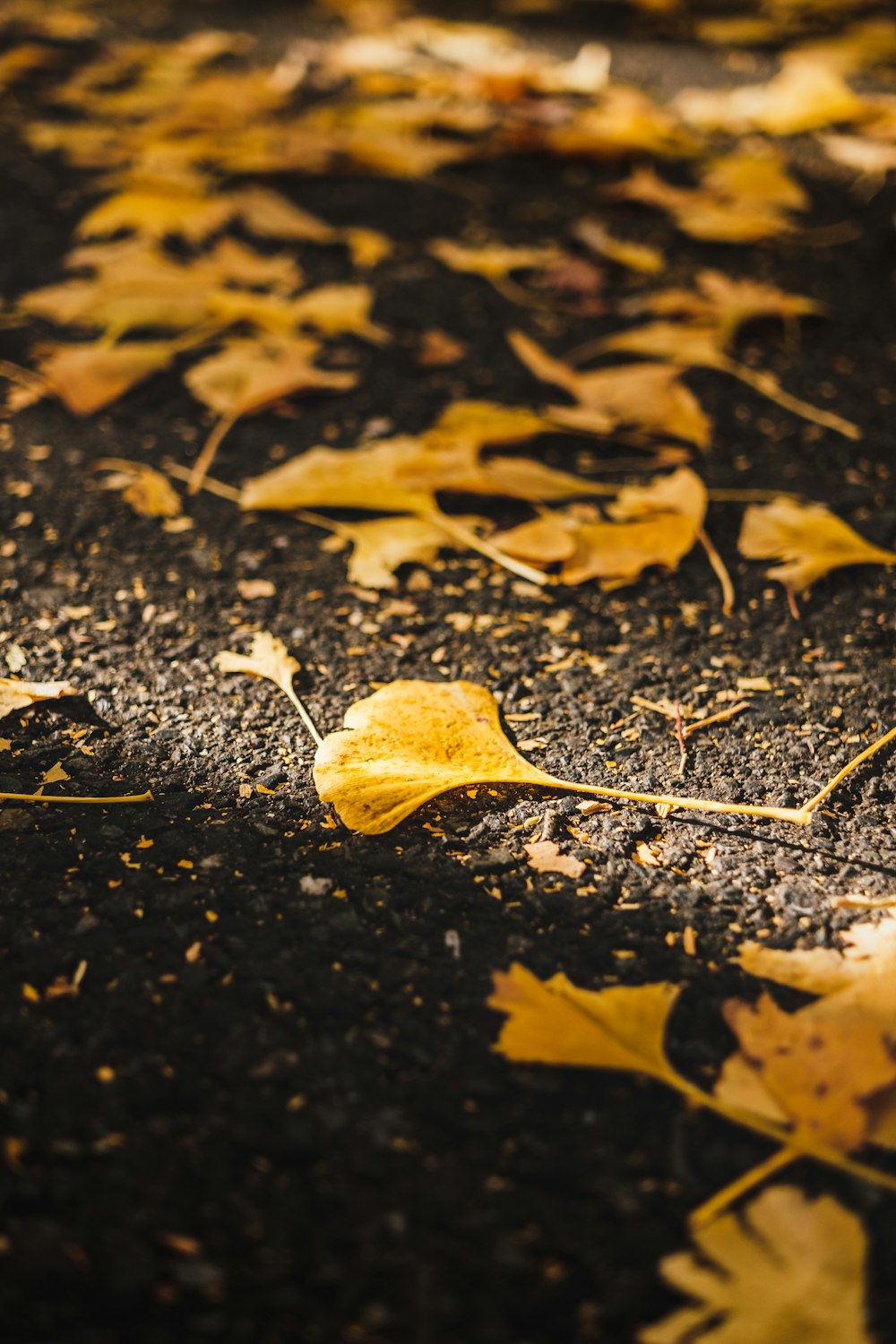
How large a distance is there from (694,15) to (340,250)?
108 cm

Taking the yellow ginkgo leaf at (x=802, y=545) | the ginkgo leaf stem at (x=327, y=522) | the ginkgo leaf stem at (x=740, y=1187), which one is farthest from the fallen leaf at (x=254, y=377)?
the ginkgo leaf stem at (x=740, y=1187)

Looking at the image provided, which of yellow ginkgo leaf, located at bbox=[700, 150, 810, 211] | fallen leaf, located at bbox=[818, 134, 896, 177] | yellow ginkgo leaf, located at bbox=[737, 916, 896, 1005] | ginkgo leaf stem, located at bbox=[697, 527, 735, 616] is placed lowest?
→ yellow ginkgo leaf, located at bbox=[737, 916, 896, 1005]

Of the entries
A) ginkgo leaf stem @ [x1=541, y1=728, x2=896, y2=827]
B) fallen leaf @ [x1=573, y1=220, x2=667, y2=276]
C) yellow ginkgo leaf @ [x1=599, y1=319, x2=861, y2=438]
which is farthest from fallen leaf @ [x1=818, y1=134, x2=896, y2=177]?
ginkgo leaf stem @ [x1=541, y1=728, x2=896, y2=827]

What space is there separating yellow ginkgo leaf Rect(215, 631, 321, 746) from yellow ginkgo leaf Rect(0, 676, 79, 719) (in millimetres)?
82

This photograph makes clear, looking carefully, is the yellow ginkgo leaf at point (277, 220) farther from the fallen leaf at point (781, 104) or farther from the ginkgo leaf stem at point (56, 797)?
the ginkgo leaf stem at point (56, 797)

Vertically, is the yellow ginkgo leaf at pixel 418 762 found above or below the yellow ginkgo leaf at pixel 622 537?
below

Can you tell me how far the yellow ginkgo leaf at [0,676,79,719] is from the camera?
51cm

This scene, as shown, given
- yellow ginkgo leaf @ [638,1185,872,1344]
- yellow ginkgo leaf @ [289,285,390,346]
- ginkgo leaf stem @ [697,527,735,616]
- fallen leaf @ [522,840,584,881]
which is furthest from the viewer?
yellow ginkgo leaf @ [289,285,390,346]

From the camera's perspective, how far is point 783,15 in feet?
5.46

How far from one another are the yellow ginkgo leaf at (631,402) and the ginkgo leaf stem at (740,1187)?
0.52m

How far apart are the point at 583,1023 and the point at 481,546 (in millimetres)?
332

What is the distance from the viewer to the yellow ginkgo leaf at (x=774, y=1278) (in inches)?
11.6

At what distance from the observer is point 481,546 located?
2.06 ft

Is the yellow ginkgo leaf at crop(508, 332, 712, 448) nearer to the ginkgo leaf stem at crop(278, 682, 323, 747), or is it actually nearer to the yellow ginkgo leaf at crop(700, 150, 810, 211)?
the ginkgo leaf stem at crop(278, 682, 323, 747)
